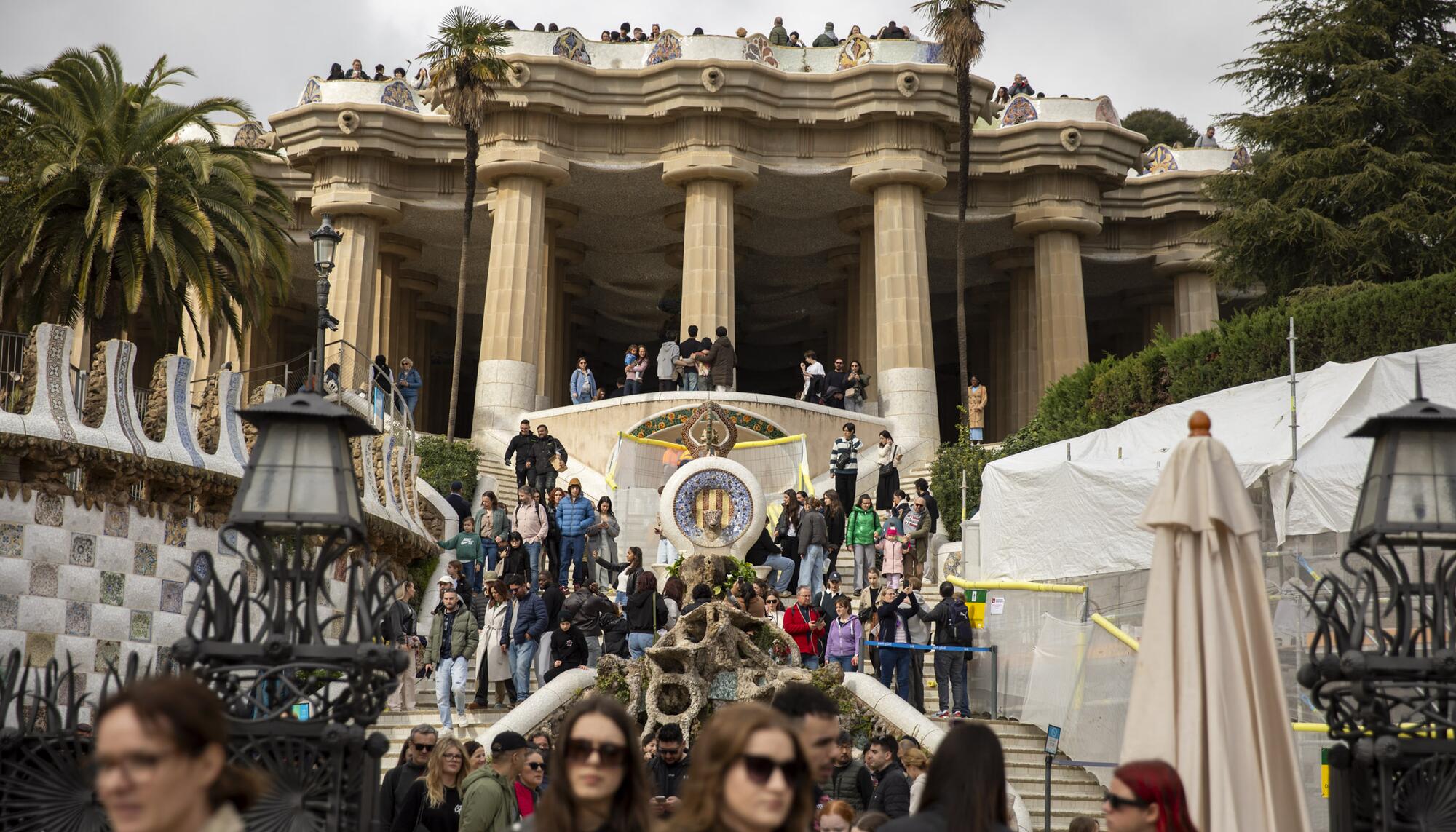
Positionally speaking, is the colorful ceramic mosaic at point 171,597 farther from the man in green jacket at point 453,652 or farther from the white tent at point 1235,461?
the white tent at point 1235,461

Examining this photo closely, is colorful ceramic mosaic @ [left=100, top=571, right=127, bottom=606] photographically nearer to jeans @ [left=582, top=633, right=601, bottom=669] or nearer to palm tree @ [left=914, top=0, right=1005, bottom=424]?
jeans @ [left=582, top=633, right=601, bottom=669]

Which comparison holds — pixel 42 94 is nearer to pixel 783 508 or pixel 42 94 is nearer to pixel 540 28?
pixel 783 508

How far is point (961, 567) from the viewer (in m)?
23.6

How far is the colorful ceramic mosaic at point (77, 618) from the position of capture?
17.4 meters

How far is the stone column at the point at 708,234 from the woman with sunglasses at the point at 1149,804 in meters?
31.7

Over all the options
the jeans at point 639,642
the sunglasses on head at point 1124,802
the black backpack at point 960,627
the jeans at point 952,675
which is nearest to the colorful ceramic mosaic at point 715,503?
the jeans at point 639,642

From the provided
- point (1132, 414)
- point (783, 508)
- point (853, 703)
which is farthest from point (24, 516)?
point (1132, 414)

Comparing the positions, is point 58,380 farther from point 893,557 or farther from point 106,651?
point 893,557

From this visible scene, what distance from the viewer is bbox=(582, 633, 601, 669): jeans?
17.8 m

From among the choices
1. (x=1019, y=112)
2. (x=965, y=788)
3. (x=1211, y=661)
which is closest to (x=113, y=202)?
(x=1211, y=661)

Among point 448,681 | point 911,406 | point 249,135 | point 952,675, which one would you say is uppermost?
point 249,135

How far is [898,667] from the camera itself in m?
17.4

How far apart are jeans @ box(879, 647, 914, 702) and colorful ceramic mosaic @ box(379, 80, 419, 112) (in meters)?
25.5

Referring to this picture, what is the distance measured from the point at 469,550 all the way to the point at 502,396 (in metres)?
15.3
